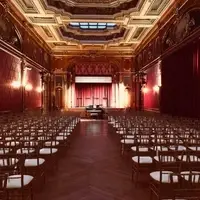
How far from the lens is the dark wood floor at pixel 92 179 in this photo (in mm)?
4200

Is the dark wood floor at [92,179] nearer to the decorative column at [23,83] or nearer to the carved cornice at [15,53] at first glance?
the carved cornice at [15,53]

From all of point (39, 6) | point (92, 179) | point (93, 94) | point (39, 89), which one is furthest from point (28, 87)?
point (92, 179)

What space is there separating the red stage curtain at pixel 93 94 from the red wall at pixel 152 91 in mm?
8607

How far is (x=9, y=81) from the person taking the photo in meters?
13.2

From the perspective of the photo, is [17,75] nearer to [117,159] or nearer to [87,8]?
[87,8]

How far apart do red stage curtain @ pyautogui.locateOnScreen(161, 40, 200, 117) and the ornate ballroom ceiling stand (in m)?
3.00

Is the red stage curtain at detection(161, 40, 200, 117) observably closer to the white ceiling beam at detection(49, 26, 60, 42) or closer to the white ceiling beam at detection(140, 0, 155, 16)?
the white ceiling beam at detection(140, 0, 155, 16)

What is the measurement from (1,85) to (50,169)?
7.60 metres

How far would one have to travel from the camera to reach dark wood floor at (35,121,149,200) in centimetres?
420

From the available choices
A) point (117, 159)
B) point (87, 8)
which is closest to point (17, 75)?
point (87, 8)

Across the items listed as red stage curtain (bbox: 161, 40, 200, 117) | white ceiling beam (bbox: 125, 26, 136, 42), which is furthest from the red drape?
white ceiling beam (bbox: 125, 26, 136, 42)

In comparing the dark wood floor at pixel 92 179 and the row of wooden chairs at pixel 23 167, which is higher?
the row of wooden chairs at pixel 23 167

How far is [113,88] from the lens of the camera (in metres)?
27.0

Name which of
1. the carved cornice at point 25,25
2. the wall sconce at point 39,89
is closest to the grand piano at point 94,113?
the wall sconce at point 39,89
